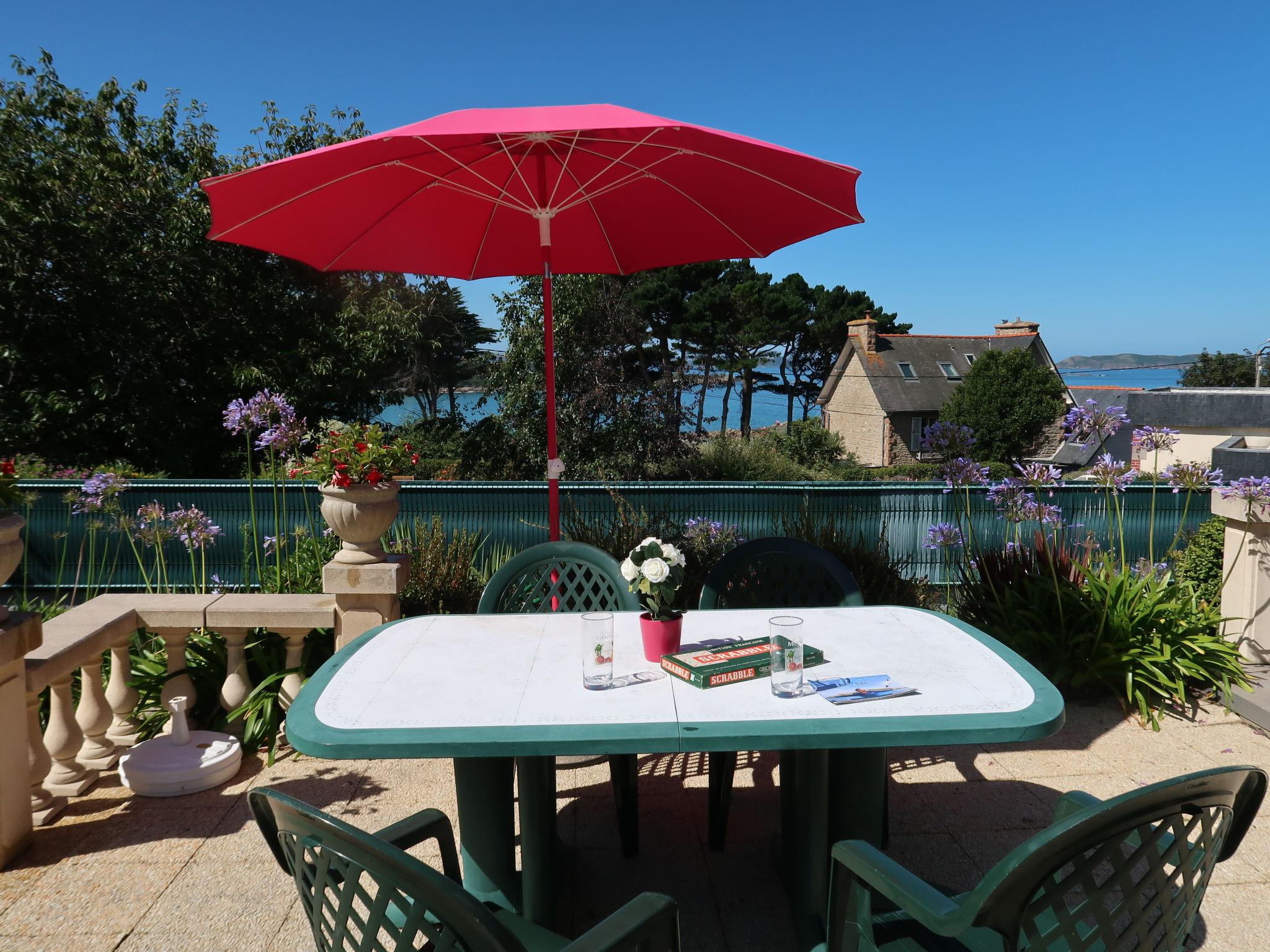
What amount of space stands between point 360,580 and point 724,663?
201 centimetres

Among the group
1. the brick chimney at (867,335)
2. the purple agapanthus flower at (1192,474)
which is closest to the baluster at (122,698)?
the purple agapanthus flower at (1192,474)

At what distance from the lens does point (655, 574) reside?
2.31m

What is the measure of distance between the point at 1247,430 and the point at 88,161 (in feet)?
67.9

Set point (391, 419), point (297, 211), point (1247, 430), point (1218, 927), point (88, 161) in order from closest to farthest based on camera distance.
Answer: point (1218, 927)
point (297, 211)
point (1247, 430)
point (88, 161)
point (391, 419)

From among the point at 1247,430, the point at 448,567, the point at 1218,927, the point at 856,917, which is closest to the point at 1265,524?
the point at 1218,927

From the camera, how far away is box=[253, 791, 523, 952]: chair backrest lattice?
1.20m

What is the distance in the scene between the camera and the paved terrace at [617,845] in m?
2.41

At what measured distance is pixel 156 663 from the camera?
396 centimetres

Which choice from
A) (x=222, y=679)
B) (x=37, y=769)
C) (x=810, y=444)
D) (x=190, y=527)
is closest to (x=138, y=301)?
(x=190, y=527)

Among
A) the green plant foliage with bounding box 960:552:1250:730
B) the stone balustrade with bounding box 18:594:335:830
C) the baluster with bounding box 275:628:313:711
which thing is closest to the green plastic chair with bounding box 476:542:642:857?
the stone balustrade with bounding box 18:594:335:830

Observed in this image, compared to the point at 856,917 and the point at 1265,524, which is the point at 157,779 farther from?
the point at 1265,524

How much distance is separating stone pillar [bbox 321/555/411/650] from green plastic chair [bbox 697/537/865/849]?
1.43 m

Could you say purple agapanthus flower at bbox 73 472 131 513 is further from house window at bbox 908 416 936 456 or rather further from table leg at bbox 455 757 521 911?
house window at bbox 908 416 936 456

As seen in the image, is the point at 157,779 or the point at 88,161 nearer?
the point at 157,779
